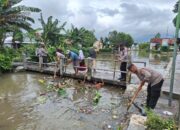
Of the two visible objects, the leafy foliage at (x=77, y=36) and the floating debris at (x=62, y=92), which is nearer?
the floating debris at (x=62, y=92)

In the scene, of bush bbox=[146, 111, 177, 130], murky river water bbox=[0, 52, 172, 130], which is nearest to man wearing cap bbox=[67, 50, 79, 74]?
murky river water bbox=[0, 52, 172, 130]

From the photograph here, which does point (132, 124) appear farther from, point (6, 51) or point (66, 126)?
point (6, 51)

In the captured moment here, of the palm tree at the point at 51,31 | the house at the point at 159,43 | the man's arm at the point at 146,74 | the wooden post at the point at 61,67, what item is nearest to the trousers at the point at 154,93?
the man's arm at the point at 146,74

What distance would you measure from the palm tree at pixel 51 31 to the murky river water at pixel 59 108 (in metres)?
18.5

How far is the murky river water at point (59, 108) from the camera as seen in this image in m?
7.38

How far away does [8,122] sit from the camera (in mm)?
7605

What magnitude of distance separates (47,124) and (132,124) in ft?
9.63

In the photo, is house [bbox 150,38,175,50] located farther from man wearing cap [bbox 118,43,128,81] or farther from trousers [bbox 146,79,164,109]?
trousers [bbox 146,79,164,109]

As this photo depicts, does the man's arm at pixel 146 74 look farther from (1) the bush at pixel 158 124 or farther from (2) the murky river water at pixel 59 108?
(1) the bush at pixel 158 124

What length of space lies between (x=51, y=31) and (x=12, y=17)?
37.2 feet

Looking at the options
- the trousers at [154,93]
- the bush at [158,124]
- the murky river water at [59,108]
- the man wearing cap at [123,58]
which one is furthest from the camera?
the man wearing cap at [123,58]

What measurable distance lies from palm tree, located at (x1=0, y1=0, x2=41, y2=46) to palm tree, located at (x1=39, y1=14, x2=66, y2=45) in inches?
365

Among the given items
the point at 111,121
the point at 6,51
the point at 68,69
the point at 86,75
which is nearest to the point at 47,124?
the point at 111,121

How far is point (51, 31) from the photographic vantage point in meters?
31.0
